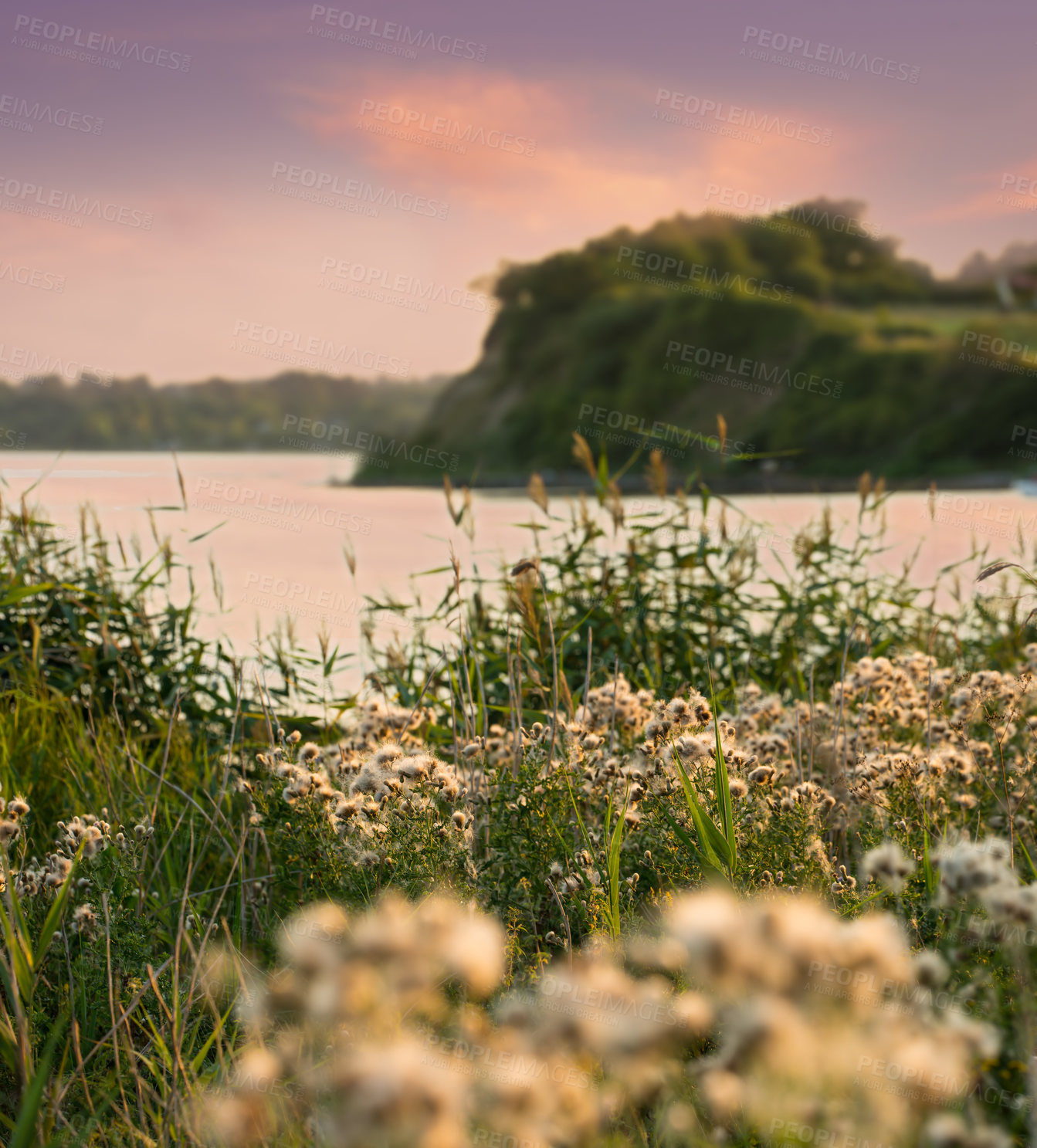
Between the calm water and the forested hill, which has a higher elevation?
the forested hill

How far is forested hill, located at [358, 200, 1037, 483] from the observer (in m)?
37.2

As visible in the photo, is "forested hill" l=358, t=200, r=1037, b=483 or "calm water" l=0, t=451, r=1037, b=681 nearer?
"calm water" l=0, t=451, r=1037, b=681

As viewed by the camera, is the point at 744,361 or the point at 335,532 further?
the point at 744,361

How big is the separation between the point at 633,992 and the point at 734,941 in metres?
0.19

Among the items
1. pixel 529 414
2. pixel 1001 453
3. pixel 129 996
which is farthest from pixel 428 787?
pixel 529 414

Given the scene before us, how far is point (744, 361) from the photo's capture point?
4509 cm

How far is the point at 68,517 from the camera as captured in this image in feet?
20.4

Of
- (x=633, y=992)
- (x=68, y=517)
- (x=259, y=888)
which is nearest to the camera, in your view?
(x=633, y=992)

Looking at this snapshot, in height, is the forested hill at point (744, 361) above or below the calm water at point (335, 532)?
above

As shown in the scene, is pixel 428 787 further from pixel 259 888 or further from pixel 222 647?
pixel 222 647

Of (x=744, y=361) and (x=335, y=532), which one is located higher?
(x=744, y=361)

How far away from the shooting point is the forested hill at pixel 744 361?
37.2m

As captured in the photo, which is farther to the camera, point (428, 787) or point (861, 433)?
point (861, 433)

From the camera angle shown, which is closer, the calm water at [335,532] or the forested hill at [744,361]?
the calm water at [335,532]
